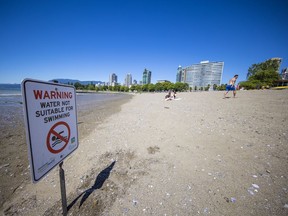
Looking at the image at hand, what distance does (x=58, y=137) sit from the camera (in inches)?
68.4

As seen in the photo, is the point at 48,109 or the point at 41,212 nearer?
the point at 48,109

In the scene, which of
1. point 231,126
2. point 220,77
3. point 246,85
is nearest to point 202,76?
point 220,77

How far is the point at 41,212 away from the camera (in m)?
2.40

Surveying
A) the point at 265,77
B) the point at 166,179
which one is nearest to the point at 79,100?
the point at 166,179

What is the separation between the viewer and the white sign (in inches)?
51.9

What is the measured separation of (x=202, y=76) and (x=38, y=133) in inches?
8262

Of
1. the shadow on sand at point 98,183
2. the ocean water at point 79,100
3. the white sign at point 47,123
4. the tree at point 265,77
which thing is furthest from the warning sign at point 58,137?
the tree at point 265,77

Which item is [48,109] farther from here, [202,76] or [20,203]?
[202,76]

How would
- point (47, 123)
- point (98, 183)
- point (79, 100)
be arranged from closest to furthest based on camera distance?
point (47, 123) → point (98, 183) → point (79, 100)

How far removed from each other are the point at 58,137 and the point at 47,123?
312 millimetres

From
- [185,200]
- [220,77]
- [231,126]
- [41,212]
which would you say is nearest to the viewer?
[41,212]

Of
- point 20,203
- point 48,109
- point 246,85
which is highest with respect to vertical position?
point 246,85

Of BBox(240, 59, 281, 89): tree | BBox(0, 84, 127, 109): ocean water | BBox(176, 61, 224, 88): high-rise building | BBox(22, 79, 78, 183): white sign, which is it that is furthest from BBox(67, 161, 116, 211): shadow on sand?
BBox(176, 61, 224, 88): high-rise building

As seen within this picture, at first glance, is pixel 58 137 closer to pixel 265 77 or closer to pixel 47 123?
pixel 47 123
